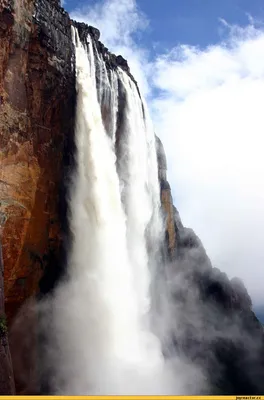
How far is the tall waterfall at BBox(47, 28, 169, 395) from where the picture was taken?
62.9 feet

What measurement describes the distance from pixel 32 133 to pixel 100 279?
864 cm

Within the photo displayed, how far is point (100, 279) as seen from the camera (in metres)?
21.0

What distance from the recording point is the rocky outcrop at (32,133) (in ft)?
59.4

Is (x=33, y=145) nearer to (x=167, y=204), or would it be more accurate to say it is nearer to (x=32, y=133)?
(x=32, y=133)

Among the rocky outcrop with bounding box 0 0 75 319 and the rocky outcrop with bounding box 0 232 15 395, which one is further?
the rocky outcrop with bounding box 0 0 75 319

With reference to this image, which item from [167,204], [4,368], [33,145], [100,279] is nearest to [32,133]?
[33,145]

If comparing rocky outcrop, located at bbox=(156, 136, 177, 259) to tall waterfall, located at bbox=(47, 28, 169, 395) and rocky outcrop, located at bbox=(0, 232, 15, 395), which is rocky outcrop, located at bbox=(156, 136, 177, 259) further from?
rocky outcrop, located at bbox=(0, 232, 15, 395)

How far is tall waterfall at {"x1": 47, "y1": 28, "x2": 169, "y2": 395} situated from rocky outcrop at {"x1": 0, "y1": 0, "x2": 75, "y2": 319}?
1.12m

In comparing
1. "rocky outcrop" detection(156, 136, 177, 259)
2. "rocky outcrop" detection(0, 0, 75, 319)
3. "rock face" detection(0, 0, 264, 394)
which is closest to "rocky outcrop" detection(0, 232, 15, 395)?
"rock face" detection(0, 0, 264, 394)

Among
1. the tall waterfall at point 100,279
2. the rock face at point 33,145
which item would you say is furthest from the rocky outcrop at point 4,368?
the tall waterfall at point 100,279

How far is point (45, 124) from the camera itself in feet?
67.4

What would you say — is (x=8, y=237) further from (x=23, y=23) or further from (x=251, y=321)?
(x=251, y=321)

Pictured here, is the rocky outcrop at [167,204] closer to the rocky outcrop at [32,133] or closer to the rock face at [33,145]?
the rock face at [33,145]

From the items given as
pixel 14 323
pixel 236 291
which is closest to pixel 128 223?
pixel 14 323
